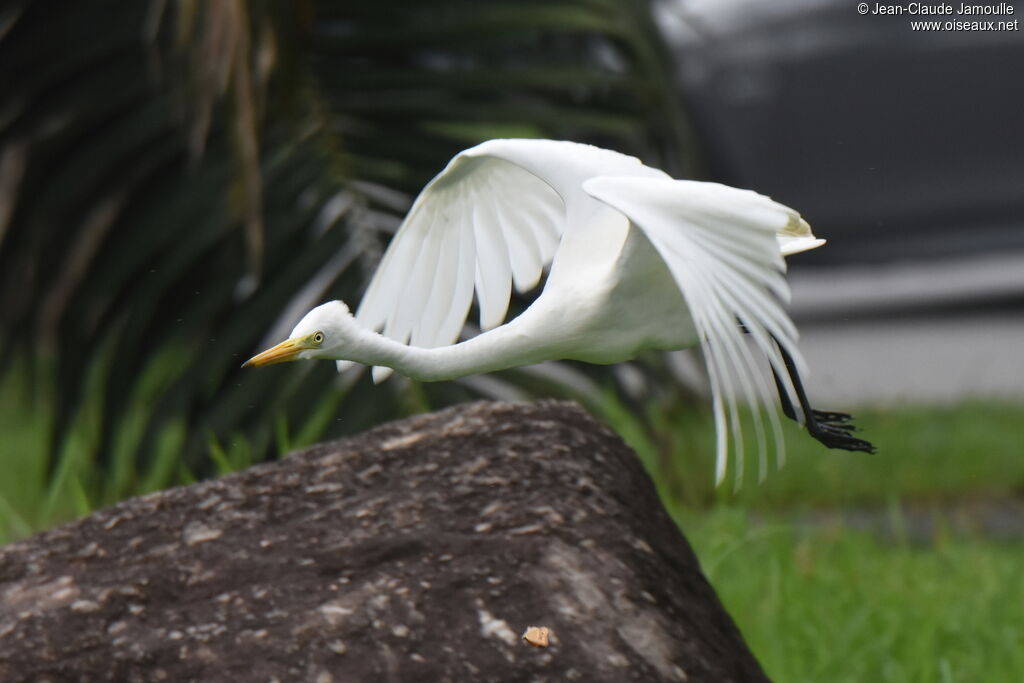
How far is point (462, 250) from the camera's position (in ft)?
5.24

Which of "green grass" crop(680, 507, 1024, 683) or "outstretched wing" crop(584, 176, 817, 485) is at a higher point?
"outstretched wing" crop(584, 176, 817, 485)

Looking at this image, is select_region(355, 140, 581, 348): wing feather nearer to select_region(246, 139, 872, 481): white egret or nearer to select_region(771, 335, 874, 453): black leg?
select_region(246, 139, 872, 481): white egret

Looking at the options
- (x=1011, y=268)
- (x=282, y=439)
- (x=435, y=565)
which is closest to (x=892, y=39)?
(x=1011, y=268)

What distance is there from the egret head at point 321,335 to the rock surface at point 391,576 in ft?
1.66

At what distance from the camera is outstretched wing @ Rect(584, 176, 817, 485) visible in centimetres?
119

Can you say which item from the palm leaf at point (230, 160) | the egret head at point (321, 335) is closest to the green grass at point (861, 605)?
the palm leaf at point (230, 160)

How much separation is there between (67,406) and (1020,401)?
154 inches

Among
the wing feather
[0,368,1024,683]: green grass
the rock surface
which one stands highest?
the wing feather

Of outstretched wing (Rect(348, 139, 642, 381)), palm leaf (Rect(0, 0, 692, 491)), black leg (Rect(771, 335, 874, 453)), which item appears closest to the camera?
black leg (Rect(771, 335, 874, 453))

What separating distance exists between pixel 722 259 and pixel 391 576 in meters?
0.65

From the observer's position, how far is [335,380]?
2949 millimetres

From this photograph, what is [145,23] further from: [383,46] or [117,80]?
[383,46]

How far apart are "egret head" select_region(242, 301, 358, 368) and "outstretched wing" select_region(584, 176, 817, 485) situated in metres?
0.24

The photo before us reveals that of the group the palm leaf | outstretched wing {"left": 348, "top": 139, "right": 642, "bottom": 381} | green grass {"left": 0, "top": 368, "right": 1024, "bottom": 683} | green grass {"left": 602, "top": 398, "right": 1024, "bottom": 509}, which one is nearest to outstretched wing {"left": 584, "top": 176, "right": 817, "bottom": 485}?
outstretched wing {"left": 348, "top": 139, "right": 642, "bottom": 381}
